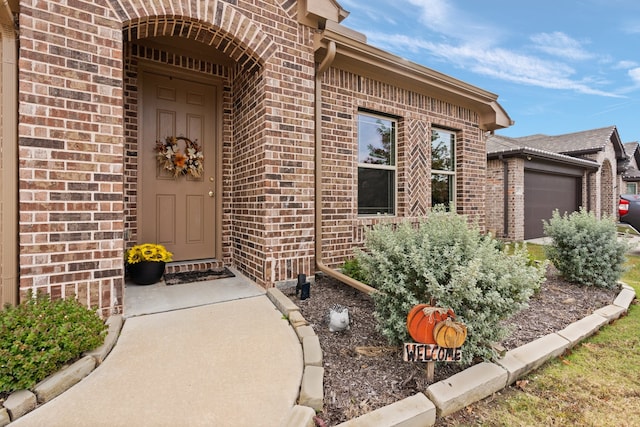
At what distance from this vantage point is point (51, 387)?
1.60 m

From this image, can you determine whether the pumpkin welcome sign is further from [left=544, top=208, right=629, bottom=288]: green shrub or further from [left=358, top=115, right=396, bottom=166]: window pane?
[left=544, top=208, right=629, bottom=288]: green shrub

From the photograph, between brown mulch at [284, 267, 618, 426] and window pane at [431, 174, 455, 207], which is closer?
brown mulch at [284, 267, 618, 426]

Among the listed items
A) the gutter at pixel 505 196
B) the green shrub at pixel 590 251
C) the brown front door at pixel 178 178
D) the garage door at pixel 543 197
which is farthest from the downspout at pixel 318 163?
the garage door at pixel 543 197

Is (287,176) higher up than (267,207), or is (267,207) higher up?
(287,176)

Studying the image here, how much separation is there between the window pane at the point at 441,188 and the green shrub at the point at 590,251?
186 cm

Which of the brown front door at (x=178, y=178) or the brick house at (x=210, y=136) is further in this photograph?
the brown front door at (x=178, y=178)

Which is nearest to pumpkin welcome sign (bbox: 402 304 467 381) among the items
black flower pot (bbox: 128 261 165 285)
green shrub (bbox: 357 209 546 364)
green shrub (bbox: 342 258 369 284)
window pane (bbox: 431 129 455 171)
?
green shrub (bbox: 357 209 546 364)

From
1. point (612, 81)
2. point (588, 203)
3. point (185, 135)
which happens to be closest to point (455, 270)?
point (185, 135)

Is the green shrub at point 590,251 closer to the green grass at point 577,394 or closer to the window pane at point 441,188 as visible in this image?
the green grass at point 577,394

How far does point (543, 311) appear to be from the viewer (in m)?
3.19

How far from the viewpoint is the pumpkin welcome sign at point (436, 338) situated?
172 cm

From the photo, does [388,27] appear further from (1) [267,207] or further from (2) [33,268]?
(2) [33,268]

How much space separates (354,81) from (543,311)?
3.75 meters

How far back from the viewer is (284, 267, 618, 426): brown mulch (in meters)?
1.73
